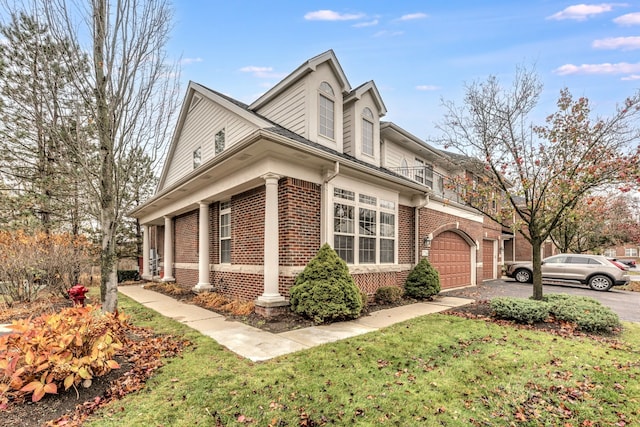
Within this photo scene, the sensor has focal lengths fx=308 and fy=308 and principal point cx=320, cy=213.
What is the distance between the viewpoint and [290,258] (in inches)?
289

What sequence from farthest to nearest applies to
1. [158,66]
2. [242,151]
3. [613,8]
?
[613,8]
[242,151]
[158,66]

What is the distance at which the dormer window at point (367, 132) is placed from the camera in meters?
10.7

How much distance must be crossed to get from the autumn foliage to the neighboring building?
11.5 feet

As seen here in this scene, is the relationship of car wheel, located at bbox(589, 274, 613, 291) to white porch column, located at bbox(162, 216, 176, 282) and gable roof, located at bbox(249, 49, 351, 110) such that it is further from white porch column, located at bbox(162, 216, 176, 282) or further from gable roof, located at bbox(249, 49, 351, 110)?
white porch column, located at bbox(162, 216, 176, 282)

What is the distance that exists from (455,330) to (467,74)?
23.2ft

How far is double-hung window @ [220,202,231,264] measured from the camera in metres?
9.88

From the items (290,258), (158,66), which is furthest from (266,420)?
(158,66)

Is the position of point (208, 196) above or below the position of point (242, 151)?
below

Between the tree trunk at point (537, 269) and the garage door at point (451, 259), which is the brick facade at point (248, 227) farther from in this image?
the tree trunk at point (537, 269)

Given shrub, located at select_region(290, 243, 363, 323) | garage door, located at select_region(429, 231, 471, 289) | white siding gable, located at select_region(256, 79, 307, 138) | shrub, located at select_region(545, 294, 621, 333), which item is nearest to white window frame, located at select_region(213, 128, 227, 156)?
white siding gable, located at select_region(256, 79, 307, 138)

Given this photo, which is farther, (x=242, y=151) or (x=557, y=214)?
(x=557, y=214)

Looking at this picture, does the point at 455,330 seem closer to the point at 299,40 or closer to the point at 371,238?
the point at 371,238

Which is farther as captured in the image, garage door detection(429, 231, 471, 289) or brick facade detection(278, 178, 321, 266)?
garage door detection(429, 231, 471, 289)

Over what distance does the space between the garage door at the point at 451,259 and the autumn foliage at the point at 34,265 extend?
12.3 m
